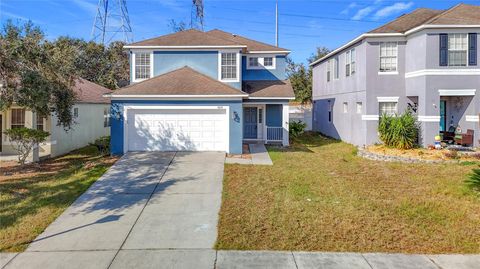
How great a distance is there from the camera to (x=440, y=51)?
15.8m

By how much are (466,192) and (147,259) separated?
8.70 m

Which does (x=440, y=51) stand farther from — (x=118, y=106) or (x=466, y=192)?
(x=118, y=106)

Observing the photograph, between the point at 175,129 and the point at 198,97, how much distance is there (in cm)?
180

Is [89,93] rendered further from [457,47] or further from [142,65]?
[457,47]

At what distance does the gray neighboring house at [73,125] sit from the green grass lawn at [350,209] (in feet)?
31.0

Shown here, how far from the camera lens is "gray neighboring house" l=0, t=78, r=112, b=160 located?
1592cm

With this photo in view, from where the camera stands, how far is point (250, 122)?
2058 cm

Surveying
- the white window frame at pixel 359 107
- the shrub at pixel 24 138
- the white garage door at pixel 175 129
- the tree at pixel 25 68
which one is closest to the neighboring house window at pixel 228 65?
the white garage door at pixel 175 129

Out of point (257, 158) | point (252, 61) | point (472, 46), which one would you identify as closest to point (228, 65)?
point (252, 61)

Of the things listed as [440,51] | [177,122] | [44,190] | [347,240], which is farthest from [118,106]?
[440,51]

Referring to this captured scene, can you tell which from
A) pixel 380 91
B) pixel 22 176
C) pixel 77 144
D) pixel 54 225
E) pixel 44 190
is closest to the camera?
pixel 54 225

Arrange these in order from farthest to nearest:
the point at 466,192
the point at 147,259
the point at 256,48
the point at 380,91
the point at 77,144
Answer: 1. the point at 256,48
2. the point at 77,144
3. the point at 380,91
4. the point at 466,192
5. the point at 147,259

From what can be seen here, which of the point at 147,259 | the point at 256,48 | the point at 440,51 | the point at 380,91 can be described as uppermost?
the point at 256,48

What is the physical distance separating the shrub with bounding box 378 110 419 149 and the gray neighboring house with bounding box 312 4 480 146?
2.96 ft
